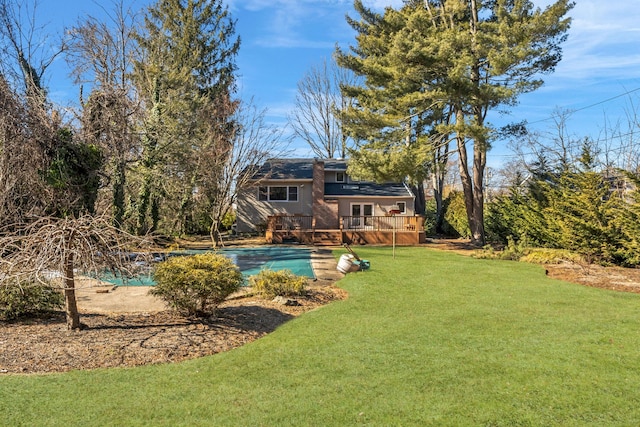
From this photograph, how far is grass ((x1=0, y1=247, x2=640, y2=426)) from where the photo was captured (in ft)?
12.7

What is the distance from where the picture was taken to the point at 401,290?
33.1ft

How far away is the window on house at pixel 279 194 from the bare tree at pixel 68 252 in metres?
21.6

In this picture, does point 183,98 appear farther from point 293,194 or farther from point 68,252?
point 68,252

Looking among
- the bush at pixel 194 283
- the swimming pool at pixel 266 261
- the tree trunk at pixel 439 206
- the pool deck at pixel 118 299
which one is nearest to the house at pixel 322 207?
the swimming pool at pixel 266 261

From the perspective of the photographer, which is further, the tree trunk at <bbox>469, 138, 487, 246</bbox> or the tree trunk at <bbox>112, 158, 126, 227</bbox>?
the tree trunk at <bbox>469, 138, 487, 246</bbox>

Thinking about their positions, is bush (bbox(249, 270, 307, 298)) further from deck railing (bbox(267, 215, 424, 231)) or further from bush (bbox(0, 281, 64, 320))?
deck railing (bbox(267, 215, 424, 231))

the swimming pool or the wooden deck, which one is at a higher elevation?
the wooden deck

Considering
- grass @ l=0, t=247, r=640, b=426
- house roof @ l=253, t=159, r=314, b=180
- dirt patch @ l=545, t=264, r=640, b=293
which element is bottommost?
grass @ l=0, t=247, r=640, b=426

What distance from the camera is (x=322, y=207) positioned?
85.9ft

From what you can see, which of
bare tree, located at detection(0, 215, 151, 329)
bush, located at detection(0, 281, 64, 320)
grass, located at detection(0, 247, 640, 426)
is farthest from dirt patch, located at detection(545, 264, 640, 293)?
bush, located at detection(0, 281, 64, 320)

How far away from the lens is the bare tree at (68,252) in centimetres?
557

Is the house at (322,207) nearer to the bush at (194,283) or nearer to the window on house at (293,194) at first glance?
the window on house at (293,194)

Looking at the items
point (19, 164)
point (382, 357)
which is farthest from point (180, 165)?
point (382, 357)

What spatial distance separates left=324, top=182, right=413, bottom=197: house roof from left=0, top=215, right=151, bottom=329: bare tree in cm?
2175
